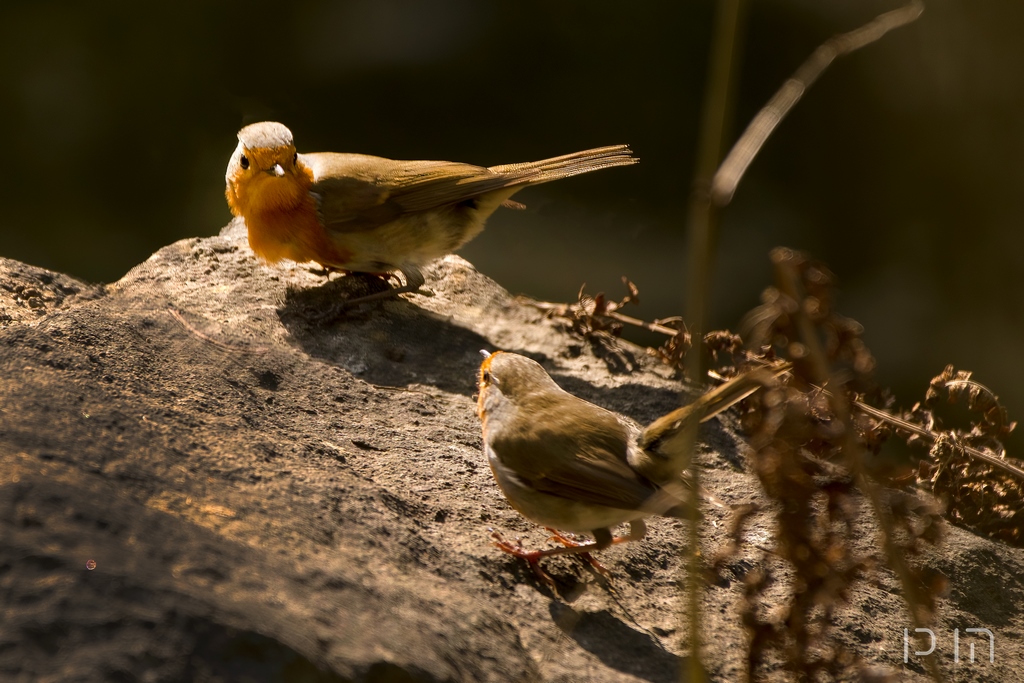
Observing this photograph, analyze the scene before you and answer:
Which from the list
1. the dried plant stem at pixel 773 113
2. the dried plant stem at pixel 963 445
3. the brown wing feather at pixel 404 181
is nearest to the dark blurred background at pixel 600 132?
the brown wing feather at pixel 404 181

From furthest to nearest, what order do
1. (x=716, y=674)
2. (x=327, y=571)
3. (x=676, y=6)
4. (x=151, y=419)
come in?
1. (x=676, y=6)
2. (x=151, y=419)
3. (x=716, y=674)
4. (x=327, y=571)

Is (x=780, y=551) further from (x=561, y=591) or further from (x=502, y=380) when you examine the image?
(x=502, y=380)

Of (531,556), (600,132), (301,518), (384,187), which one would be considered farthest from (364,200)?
(600,132)

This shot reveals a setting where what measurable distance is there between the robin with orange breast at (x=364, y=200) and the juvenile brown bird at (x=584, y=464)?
4.93 feet

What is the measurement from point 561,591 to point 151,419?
1276mm

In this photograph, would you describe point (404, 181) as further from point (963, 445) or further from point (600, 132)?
point (963, 445)

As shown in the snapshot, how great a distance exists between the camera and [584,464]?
2.76 meters

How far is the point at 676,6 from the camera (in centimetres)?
625

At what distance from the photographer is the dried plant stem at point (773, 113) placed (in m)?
1.35

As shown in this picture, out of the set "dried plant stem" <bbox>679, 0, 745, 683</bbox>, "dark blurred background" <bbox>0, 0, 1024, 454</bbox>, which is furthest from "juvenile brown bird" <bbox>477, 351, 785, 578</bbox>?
"dark blurred background" <bbox>0, 0, 1024, 454</bbox>

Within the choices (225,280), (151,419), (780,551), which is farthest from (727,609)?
(225,280)

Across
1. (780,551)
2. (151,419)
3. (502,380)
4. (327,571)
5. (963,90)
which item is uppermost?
(963,90)

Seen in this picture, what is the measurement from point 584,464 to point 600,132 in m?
4.25

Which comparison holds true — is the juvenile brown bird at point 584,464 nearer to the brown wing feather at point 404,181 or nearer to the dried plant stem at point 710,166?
the dried plant stem at point 710,166
